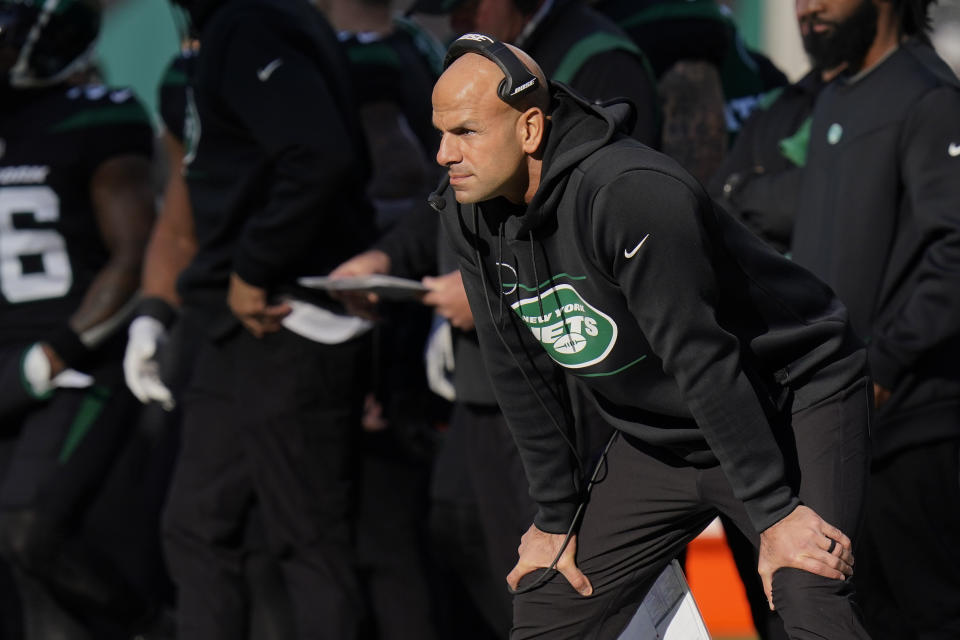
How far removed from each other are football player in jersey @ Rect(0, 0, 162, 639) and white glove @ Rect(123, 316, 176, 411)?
0.24 metres

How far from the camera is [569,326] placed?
263 cm

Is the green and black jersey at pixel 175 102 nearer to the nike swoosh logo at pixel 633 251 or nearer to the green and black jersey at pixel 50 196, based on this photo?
the green and black jersey at pixel 50 196

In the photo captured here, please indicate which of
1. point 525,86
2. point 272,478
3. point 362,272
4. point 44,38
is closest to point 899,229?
point 525,86

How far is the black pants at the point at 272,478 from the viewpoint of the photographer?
3.93 metres

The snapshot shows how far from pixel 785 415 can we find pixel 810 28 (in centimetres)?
115

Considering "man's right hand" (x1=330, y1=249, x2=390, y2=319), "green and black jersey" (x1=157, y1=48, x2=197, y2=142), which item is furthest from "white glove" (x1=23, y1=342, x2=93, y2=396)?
"man's right hand" (x1=330, y1=249, x2=390, y2=319)

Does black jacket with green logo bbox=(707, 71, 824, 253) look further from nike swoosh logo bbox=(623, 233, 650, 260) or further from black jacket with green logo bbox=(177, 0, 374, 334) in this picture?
nike swoosh logo bbox=(623, 233, 650, 260)

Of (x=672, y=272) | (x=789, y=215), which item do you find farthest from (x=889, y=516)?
(x=672, y=272)

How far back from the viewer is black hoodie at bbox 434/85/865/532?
2412 millimetres

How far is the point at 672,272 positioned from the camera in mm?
2398

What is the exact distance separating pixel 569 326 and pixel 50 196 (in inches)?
98.7

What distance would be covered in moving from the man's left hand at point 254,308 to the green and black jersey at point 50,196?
0.99 meters

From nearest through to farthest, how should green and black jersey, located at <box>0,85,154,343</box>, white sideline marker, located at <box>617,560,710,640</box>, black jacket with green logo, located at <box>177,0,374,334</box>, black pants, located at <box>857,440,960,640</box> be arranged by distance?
white sideline marker, located at <box>617,560,710,640</box> → black pants, located at <box>857,440,960,640</box> → black jacket with green logo, located at <box>177,0,374,334</box> → green and black jersey, located at <box>0,85,154,343</box>

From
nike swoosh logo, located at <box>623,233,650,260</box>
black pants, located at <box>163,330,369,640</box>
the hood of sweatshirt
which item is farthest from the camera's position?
black pants, located at <box>163,330,369,640</box>
